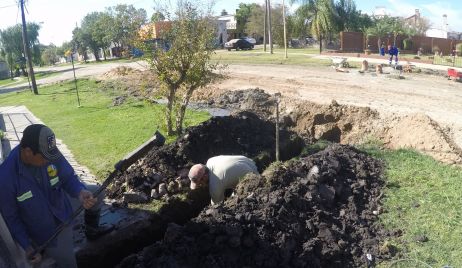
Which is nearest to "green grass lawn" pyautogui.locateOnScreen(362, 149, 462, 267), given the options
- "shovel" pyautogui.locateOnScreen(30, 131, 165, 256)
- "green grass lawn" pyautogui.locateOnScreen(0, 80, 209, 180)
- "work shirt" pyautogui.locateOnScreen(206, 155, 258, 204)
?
"work shirt" pyautogui.locateOnScreen(206, 155, 258, 204)

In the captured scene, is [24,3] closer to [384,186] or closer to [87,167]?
[87,167]

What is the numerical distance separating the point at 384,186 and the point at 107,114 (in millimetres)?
10890

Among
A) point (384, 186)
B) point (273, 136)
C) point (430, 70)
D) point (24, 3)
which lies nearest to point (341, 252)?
point (384, 186)

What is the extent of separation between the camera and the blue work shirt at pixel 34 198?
3.34 meters

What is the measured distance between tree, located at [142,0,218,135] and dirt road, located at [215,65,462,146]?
4937mm

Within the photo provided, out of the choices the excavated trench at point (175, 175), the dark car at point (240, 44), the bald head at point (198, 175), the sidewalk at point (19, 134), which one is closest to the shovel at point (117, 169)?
the excavated trench at point (175, 175)

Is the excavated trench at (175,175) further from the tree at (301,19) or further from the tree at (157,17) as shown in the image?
the tree at (301,19)

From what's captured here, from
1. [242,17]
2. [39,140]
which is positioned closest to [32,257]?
[39,140]

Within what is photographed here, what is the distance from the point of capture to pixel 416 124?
31.4ft

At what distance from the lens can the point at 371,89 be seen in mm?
15180

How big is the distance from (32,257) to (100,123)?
10.6m

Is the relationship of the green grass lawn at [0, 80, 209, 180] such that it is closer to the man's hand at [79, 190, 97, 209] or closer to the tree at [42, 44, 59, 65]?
the man's hand at [79, 190, 97, 209]

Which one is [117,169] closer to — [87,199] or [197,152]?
[87,199]

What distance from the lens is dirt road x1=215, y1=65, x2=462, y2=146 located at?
11.7 m
